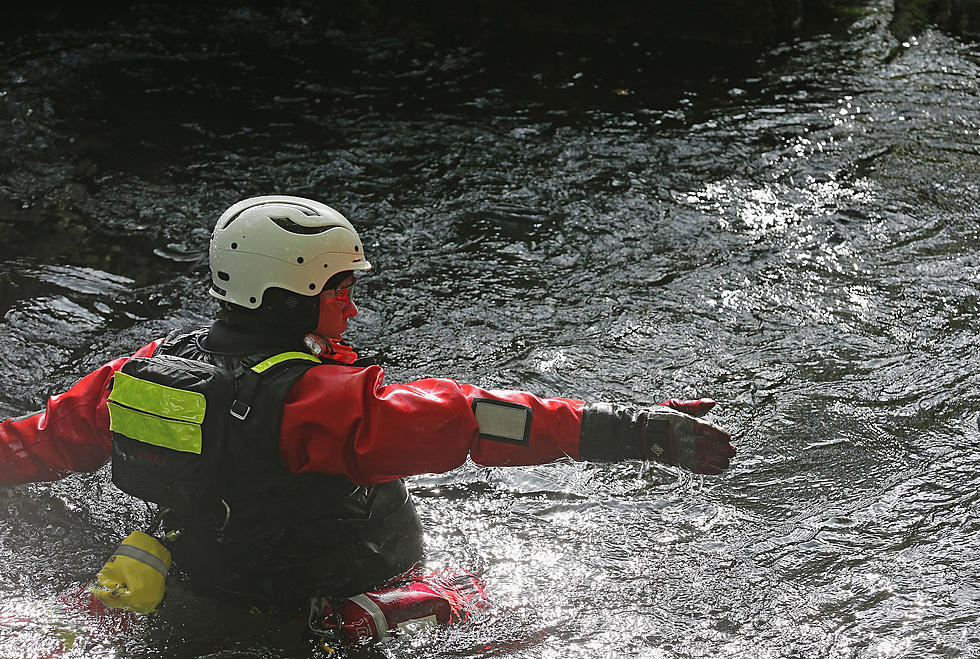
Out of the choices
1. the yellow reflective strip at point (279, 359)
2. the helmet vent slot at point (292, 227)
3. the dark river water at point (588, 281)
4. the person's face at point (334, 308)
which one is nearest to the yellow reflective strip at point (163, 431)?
the yellow reflective strip at point (279, 359)

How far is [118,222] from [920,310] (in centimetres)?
572

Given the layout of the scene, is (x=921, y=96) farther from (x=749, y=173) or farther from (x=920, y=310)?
(x=920, y=310)

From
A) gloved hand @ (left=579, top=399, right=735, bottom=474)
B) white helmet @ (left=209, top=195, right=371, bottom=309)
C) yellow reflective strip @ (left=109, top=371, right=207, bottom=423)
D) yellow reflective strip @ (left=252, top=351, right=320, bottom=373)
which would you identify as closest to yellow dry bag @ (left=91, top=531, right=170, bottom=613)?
yellow reflective strip @ (left=109, top=371, right=207, bottom=423)

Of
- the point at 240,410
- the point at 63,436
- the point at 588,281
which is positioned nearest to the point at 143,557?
the point at 63,436

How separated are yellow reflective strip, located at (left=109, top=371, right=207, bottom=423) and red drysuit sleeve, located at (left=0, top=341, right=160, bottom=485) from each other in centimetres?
41

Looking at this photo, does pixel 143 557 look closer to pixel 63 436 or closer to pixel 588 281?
pixel 63 436

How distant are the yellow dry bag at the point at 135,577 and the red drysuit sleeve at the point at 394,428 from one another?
2.18 ft

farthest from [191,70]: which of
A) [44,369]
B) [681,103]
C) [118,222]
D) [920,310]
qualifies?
[920,310]

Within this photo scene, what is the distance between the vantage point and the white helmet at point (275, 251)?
11.6 feet

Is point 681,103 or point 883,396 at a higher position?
point 681,103

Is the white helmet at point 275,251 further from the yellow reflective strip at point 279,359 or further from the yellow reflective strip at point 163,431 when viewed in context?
the yellow reflective strip at point 163,431

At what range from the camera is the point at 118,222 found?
25.4 feet

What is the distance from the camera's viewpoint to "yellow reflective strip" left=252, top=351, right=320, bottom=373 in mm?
3398

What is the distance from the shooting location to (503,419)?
11.4 feet
